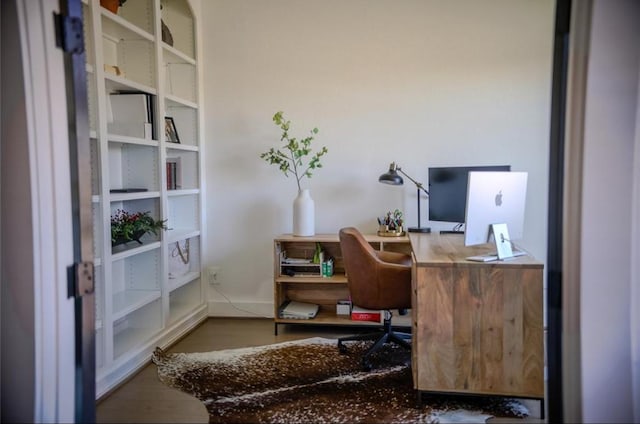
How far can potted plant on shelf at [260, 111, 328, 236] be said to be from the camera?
3.41 meters

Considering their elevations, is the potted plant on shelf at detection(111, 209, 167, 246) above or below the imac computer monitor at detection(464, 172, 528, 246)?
below

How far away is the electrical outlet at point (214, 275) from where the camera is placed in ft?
12.6

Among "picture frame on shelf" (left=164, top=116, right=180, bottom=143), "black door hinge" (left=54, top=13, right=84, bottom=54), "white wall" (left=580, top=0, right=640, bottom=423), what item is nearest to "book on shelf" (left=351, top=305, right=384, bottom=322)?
"picture frame on shelf" (left=164, top=116, right=180, bottom=143)

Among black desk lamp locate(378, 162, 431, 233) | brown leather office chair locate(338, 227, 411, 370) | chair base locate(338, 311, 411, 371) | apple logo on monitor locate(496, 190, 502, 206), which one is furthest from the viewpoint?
black desk lamp locate(378, 162, 431, 233)

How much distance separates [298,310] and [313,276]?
294mm

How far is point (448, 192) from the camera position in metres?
3.21

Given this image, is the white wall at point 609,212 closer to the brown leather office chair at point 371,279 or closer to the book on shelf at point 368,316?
the brown leather office chair at point 371,279

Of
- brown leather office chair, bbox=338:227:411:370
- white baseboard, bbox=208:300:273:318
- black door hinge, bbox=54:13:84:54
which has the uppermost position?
black door hinge, bbox=54:13:84:54

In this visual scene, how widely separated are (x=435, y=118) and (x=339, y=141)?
2.64ft

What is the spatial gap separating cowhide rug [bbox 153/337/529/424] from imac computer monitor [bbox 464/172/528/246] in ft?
2.89

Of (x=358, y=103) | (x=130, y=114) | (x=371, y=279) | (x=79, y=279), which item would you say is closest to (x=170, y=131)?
(x=130, y=114)

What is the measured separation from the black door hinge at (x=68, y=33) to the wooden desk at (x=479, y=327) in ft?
5.55

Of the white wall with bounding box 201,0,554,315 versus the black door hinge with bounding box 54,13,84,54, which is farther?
the white wall with bounding box 201,0,554,315

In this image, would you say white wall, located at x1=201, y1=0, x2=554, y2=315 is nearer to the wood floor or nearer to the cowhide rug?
the wood floor
